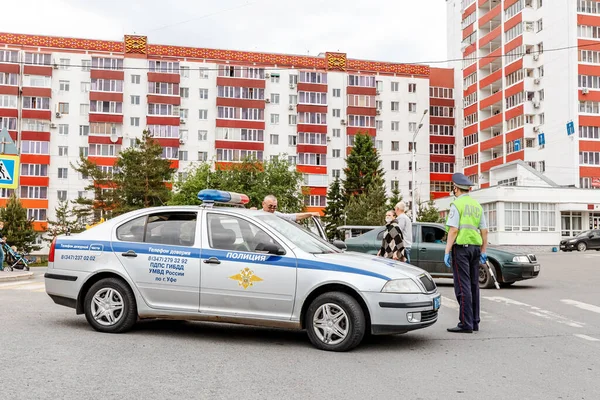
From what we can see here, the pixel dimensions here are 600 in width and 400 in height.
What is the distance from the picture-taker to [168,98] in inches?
3068

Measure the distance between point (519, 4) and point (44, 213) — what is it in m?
56.6

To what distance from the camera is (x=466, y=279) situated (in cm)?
867

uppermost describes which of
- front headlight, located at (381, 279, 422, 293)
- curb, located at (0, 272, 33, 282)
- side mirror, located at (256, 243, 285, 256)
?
side mirror, located at (256, 243, 285, 256)

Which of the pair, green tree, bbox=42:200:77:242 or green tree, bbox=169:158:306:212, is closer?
green tree, bbox=169:158:306:212

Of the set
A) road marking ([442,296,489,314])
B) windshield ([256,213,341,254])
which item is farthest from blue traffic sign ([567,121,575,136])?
windshield ([256,213,341,254])

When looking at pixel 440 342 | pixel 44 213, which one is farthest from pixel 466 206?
pixel 44 213

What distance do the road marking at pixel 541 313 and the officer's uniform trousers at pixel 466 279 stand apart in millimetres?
1874

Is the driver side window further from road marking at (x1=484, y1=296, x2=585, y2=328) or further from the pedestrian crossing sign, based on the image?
the pedestrian crossing sign

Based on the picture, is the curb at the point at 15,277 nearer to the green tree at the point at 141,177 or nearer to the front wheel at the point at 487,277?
the front wheel at the point at 487,277

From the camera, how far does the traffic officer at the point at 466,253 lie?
8.70m

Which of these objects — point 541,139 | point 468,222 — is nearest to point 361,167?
point 541,139

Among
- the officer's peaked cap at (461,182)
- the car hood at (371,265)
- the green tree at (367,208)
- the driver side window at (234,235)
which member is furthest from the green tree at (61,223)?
the car hood at (371,265)

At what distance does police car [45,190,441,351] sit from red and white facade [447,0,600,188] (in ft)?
201

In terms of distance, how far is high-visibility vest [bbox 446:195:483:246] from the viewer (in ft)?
28.7
